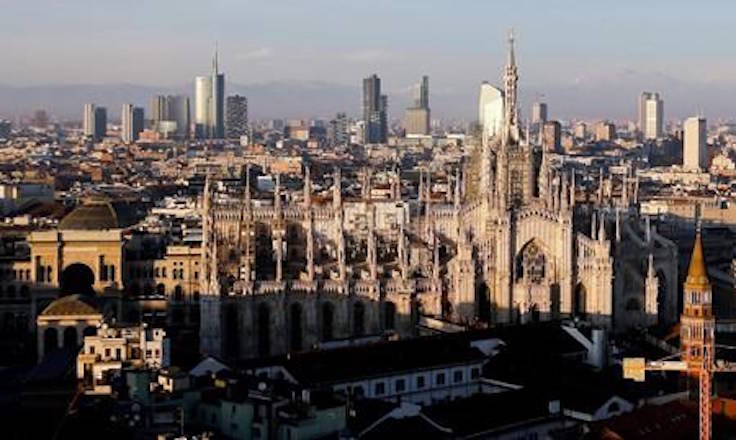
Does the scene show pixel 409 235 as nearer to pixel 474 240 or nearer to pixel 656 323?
pixel 474 240

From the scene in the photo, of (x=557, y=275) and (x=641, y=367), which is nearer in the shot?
(x=641, y=367)

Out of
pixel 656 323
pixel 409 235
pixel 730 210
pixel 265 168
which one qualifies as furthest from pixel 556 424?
pixel 265 168

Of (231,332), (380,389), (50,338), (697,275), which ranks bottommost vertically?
(380,389)

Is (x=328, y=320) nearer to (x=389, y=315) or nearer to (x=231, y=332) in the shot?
(x=389, y=315)

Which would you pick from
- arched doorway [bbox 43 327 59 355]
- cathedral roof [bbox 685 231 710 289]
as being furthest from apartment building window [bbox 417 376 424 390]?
arched doorway [bbox 43 327 59 355]

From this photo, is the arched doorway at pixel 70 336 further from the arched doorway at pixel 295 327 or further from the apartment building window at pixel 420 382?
the apartment building window at pixel 420 382

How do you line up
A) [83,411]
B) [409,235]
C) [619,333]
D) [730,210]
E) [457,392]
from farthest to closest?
[730,210] → [409,235] → [619,333] → [457,392] → [83,411]

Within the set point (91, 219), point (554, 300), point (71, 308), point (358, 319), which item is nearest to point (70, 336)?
point (71, 308)
